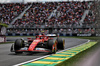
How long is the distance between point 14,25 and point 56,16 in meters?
10.7

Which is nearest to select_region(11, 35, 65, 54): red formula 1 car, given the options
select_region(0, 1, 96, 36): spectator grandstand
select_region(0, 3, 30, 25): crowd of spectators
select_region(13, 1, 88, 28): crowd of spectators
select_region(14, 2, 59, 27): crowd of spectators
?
select_region(0, 1, 96, 36): spectator grandstand

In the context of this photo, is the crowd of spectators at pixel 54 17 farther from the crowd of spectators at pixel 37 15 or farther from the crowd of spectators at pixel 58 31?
the crowd of spectators at pixel 58 31

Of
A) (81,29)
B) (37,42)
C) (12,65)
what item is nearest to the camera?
(12,65)

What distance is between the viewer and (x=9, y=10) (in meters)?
55.4

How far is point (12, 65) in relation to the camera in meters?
6.89

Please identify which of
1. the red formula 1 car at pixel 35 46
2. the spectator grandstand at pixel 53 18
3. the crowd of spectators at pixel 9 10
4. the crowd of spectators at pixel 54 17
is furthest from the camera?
the crowd of spectators at pixel 9 10

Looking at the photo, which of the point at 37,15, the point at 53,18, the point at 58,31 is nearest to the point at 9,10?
the point at 37,15

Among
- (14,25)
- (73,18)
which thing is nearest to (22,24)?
(14,25)

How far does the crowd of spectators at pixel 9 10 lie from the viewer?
5253 cm

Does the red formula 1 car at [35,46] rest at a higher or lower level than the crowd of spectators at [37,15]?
lower

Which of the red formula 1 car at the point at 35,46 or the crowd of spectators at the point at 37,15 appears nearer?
the red formula 1 car at the point at 35,46

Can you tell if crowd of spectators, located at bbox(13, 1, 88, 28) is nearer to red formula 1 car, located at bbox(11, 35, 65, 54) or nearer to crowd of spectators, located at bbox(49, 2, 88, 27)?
crowd of spectators, located at bbox(49, 2, 88, 27)

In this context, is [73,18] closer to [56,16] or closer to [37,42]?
[56,16]

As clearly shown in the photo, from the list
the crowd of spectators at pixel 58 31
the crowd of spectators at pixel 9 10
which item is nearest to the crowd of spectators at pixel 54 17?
the crowd of spectators at pixel 58 31
